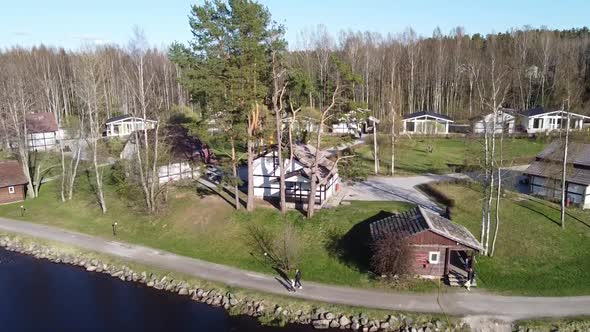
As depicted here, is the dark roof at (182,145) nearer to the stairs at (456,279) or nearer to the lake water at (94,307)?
the lake water at (94,307)

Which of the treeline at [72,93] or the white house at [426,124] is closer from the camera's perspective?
the treeline at [72,93]

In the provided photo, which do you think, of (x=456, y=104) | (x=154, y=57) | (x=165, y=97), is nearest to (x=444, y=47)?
(x=456, y=104)

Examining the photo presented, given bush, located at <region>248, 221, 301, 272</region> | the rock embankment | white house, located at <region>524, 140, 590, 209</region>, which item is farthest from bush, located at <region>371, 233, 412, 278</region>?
white house, located at <region>524, 140, 590, 209</region>

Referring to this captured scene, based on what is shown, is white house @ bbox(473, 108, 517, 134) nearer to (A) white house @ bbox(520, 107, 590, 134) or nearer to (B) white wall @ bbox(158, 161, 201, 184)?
(A) white house @ bbox(520, 107, 590, 134)

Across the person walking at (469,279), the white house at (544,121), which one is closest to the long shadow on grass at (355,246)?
the person walking at (469,279)

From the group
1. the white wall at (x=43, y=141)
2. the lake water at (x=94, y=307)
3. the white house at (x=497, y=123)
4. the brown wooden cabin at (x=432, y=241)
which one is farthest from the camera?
the white wall at (x=43, y=141)

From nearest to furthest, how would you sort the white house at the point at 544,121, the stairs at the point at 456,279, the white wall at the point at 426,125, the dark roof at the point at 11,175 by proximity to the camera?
the stairs at the point at 456,279 < the dark roof at the point at 11,175 < the white house at the point at 544,121 < the white wall at the point at 426,125

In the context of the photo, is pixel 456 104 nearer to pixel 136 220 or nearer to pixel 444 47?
pixel 444 47

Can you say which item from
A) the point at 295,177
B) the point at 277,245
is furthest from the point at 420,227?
the point at 295,177
